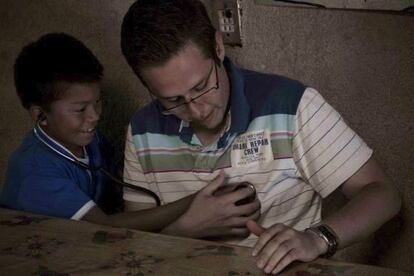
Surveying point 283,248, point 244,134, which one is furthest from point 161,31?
point 283,248

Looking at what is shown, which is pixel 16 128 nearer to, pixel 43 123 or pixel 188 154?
pixel 43 123

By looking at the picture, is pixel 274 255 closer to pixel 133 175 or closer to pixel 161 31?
pixel 161 31

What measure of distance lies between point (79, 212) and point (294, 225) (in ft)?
1.79

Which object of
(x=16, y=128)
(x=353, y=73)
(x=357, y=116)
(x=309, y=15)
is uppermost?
(x=309, y=15)

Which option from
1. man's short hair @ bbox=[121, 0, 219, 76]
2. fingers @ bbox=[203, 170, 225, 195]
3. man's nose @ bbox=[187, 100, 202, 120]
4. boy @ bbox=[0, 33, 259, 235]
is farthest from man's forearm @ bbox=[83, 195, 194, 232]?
man's short hair @ bbox=[121, 0, 219, 76]

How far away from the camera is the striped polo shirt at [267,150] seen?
1238 millimetres

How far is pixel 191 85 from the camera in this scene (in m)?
1.22

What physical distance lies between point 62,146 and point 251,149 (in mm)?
576

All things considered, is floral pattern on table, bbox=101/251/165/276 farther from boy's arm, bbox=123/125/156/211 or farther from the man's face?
boy's arm, bbox=123/125/156/211

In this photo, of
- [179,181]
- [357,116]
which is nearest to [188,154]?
[179,181]

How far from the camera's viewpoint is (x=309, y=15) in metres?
1.50

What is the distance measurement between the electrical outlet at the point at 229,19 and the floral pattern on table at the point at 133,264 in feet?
2.82

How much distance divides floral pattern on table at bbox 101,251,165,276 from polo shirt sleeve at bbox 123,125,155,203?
0.51m

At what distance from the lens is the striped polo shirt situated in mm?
1238
